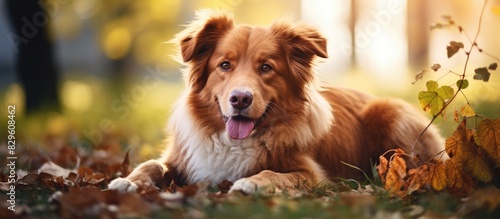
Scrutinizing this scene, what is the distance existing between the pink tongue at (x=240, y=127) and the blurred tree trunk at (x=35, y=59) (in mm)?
6539

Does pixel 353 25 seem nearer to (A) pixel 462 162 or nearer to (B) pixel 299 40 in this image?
(B) pixel 299 40

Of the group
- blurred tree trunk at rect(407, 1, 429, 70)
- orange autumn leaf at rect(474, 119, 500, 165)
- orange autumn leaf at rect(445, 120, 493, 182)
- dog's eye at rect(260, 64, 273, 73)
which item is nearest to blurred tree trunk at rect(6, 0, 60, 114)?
dog's eye at rect(260, 64, 273, 73)

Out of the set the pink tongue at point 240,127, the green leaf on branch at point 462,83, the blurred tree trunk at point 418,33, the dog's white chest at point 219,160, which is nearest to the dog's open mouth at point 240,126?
the pink tongue at point 240,127

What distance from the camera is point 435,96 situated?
4.28 metres

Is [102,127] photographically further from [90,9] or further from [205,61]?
[205,61]

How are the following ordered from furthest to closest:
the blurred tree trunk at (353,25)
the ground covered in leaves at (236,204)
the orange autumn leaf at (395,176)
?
the blurred tree trunk at (353,25) < the orange autumn leaf at (395,176) < the ground covered in leaves at (236,204)

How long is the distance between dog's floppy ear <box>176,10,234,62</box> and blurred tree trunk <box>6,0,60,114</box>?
5855mm

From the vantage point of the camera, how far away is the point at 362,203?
3.39m

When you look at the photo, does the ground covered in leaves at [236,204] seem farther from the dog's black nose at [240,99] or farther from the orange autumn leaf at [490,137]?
the dog's black nose at [240,99]

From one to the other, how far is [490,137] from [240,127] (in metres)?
1.75

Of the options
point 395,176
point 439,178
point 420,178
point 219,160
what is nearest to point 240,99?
point 219,160

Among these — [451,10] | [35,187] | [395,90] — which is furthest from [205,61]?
[451,10]

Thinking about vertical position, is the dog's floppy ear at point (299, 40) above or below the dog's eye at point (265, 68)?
above

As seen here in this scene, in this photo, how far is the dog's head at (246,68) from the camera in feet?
15.0
